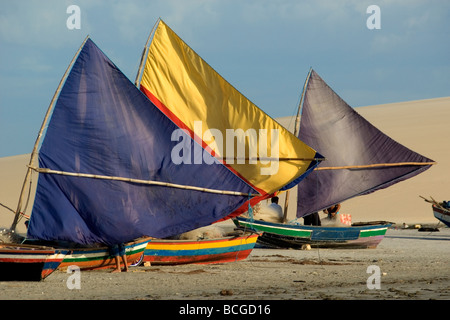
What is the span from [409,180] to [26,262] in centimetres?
4352

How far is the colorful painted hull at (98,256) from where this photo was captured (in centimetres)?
1531

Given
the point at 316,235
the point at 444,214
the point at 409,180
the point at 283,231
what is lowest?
the point at 316,235

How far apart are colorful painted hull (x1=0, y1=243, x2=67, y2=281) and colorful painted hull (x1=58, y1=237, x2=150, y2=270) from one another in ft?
4.30

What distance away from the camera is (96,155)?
16.0m

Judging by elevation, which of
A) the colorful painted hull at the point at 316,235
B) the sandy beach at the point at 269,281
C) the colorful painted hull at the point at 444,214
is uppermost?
the colorful painted hull at the point at 444,214

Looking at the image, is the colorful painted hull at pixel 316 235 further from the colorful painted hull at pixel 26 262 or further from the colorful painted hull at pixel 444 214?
the colorful painted hull at pixel 26 262

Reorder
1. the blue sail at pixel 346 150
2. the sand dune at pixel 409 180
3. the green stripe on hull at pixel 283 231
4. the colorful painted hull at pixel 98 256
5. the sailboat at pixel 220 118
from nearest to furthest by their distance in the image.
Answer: the colorful painted hull at pixel 98 256 → the sailboat at pixel 220 118 → the green stripe on hull at pixel 283 231 → the blue sail at pixel 346 150 → the sand dune at pixel 409 180

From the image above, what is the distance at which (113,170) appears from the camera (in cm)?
1609

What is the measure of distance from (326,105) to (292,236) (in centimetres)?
441

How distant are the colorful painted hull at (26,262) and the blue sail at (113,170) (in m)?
0.94
